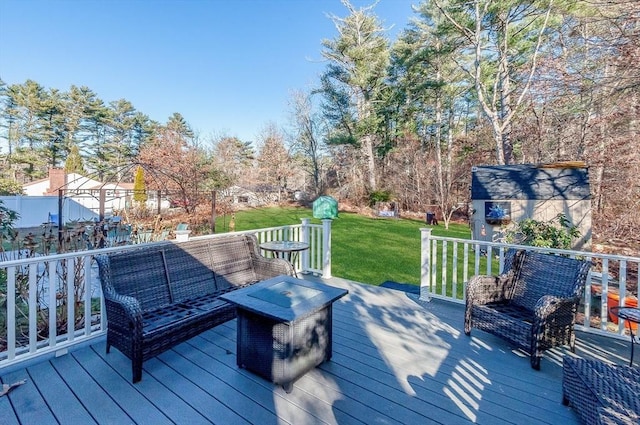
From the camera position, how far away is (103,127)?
83.7 feet

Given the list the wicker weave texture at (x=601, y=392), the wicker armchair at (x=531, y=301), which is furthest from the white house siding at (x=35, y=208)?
the wicker weave texture at (x=601, y=392)

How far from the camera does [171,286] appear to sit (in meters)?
2.97

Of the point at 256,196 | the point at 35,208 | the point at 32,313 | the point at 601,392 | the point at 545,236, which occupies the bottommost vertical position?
the point at 601,392

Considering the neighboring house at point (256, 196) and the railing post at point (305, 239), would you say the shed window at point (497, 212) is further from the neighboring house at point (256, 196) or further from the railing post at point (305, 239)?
the neighboring house at point (256, 196)

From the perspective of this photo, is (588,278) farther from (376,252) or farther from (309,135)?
(309,135)

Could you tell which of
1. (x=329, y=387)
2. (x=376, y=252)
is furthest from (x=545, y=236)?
(x=376, y=252)

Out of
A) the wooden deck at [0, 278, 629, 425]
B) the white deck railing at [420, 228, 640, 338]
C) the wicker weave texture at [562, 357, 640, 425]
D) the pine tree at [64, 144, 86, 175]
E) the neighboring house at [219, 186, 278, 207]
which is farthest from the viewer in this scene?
the neighboring house at [219, 186, 278, 207]

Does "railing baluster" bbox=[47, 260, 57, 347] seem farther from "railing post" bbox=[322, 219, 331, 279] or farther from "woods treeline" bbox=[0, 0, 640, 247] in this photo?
"railing post" bbox=[322, 219, 331, 279]

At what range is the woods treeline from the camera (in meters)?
6.33

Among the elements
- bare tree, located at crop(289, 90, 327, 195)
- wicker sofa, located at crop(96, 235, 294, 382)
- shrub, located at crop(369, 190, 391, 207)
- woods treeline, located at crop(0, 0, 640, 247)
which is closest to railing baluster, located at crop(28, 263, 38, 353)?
wicker sofa, located at crop(96, 235, 294, 382)

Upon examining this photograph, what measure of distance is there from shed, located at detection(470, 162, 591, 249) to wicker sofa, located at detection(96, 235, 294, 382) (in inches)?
311

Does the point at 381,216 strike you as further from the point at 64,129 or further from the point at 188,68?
the point at 64,129

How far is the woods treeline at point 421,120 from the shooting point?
249 inches

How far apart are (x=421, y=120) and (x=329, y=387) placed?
1852 centimetres
